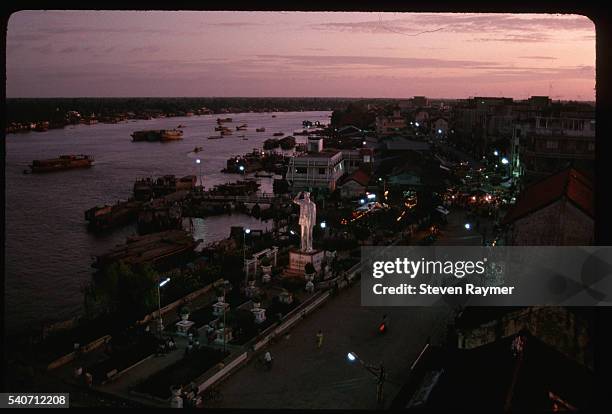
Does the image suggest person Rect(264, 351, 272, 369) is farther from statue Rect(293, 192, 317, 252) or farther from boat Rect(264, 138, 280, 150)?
boat Rect(264, 138, 280, 150)

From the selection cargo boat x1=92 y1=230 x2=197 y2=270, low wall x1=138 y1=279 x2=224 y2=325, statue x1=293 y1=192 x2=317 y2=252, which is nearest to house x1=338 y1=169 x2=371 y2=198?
cargo boat x1=92 y1=230 x2=197 y2=270

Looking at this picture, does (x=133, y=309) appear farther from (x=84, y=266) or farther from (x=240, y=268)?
(x=84, y=266)

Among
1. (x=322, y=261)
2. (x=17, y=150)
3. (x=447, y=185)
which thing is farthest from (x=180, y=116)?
(x=322, y=261)

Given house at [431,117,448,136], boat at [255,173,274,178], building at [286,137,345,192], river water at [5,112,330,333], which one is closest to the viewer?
river water at [5,112,330,333]

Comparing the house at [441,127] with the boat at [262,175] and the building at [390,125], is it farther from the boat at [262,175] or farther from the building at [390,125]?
the boat at [262,175]

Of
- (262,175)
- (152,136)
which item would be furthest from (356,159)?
(152,136)

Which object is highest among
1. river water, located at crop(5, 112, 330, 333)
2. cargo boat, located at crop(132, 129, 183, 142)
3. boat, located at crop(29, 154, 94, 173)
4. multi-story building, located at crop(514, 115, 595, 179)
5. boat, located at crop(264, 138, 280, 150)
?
multi-story building, located at crop(514, 115, 595, 179)

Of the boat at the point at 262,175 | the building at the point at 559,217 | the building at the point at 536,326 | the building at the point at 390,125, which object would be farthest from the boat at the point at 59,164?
the building at the point at 536,326
